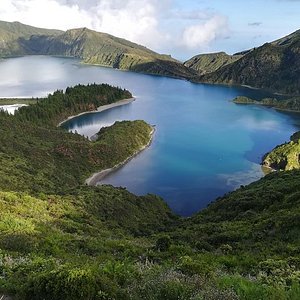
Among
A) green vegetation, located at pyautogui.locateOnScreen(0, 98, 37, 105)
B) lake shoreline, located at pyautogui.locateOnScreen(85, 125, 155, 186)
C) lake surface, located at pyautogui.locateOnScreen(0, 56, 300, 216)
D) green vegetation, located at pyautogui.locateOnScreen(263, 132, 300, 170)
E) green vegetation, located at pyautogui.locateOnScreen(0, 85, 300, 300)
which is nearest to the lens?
green vegetation, located at pyautogui.locateOnScreen(0, 85, 300, 300)

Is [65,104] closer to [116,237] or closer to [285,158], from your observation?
[285,158]

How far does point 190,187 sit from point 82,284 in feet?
247

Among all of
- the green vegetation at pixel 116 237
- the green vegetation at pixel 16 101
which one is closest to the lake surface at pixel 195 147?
the green vegetation at pixel 116 237

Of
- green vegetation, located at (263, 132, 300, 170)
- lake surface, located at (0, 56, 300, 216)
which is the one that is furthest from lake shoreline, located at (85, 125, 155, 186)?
green vegetation, located at (263, 132, 300, 170)

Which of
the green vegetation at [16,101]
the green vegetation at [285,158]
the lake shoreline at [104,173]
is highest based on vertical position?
the green vegetation at [16,101]

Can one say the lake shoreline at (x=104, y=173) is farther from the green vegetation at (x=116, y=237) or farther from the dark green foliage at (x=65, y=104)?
the dark green foliage at (x=65, y=104)

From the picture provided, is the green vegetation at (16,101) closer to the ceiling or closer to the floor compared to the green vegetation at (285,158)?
closer to the ceiling

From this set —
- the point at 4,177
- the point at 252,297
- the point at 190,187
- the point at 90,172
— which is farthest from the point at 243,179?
the point at 252,297

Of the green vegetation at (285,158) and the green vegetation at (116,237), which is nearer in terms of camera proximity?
the green vegetation at (116,237)

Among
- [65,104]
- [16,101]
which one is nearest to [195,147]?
[65,104]

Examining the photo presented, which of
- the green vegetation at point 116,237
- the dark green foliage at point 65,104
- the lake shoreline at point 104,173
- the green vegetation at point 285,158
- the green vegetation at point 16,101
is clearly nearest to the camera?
the green vegetation at point 116,237

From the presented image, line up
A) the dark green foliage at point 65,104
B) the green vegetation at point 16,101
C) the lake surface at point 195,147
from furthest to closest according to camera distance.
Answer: the green vegetation at point 16,101 → the dark green foliage at point 65,104 → the lake surface at point 195,147

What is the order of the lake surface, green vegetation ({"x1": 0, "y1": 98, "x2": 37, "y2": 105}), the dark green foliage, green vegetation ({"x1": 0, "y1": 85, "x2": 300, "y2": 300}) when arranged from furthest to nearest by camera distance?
green vegetation ({"x1": 0, "y1": 98, "x2": 37, "y2": 105}) → the dark green foliage → the lake surface → green vegetation ({"x1": 0, "y1": 85, "x2": 300, "y2": 300})

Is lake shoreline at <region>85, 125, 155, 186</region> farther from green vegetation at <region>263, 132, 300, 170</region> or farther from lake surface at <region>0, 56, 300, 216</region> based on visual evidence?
green vegetation at <region>263, 132, 300, 170</region>
